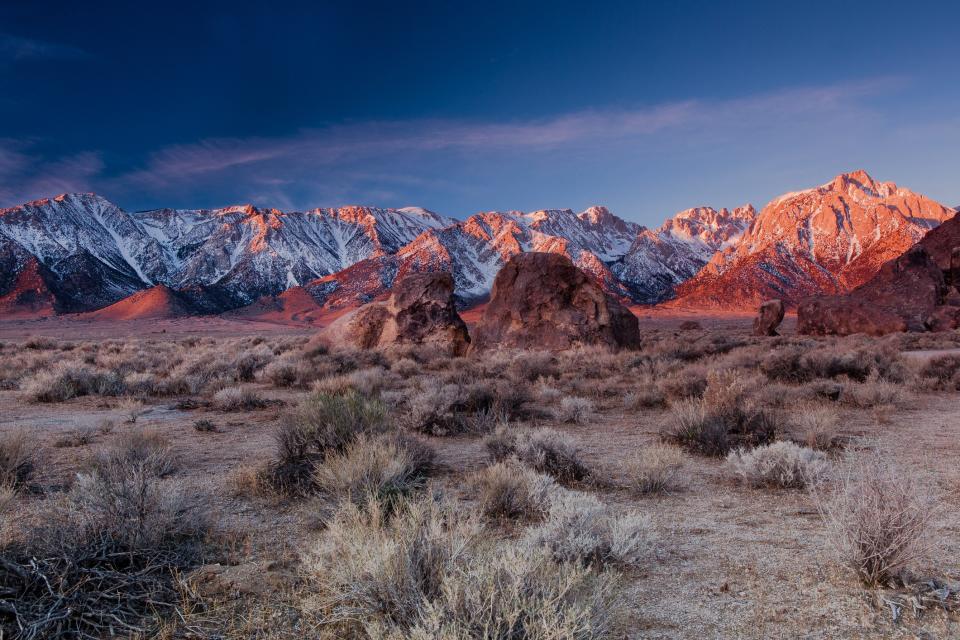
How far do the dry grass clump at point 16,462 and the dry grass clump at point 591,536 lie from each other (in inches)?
180

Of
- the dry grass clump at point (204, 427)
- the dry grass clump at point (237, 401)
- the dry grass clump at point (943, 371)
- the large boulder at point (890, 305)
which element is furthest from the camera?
the large boulder at point (890, 305)

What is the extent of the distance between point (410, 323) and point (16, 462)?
16.2m

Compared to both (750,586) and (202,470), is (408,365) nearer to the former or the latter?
(202,470)

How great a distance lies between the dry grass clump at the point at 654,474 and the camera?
4973mm

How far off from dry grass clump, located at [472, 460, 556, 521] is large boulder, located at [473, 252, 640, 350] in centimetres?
1470

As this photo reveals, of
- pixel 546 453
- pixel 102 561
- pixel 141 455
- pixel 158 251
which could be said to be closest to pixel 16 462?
pixel 141 455

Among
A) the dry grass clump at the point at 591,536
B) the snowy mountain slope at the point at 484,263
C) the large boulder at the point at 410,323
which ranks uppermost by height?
the snowy mountain slope at the point at 484,263

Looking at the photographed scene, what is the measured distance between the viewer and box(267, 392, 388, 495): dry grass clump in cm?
530

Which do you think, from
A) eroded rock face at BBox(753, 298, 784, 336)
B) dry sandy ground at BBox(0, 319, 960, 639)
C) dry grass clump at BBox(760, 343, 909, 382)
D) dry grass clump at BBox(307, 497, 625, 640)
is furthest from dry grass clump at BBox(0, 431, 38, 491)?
eroded rock face at BBox(753, 298, 784, 336)

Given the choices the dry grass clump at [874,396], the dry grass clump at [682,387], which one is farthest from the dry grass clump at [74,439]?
the dry grass clump at [874,396]

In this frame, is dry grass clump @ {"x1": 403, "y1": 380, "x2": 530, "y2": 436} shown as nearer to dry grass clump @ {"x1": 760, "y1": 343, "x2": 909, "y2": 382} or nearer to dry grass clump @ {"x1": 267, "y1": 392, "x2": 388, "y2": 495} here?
dry grass clump @ {"x1": 267, "y1": 392, "x2": 388, "y2": 495}

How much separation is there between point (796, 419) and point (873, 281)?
36.7m

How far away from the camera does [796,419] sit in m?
7.72

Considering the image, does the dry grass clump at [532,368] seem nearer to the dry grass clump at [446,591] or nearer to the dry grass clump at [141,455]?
the dry grass clump at [141,455]
